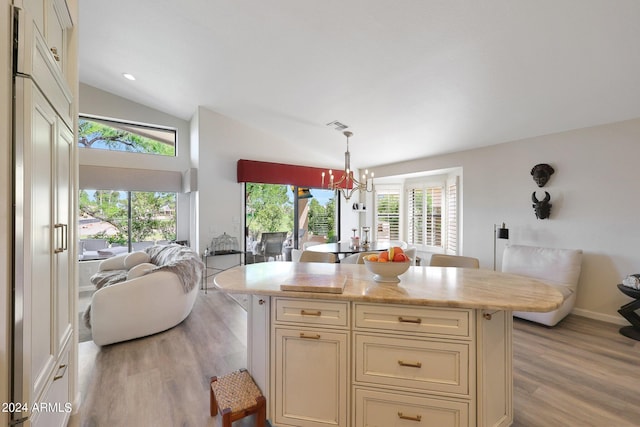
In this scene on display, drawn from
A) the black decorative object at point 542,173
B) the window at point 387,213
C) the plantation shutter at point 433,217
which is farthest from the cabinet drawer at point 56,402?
the window at point 387,213

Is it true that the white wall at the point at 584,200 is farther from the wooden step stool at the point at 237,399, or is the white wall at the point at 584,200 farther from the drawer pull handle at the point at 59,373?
the drawer pull handle at the point at 59,373

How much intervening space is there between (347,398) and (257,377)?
62 cm

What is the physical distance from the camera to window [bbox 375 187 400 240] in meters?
6.34

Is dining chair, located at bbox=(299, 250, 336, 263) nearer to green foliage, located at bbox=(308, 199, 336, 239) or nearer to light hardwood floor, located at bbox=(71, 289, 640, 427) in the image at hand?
light hardwood floor, located at bbox=(71, 289, 640, 427)

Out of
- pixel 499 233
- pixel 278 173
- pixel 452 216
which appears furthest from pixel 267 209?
pixel 499 233

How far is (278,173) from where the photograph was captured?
18.4 ft

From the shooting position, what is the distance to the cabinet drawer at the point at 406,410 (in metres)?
1.43

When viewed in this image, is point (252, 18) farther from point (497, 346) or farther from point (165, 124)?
point (165, 124)

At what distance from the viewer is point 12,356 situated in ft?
3.21

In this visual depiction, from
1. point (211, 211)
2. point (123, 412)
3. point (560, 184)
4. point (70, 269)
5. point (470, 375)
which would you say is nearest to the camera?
point (470, 375)

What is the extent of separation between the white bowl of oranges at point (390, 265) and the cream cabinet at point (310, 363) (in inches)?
13.7

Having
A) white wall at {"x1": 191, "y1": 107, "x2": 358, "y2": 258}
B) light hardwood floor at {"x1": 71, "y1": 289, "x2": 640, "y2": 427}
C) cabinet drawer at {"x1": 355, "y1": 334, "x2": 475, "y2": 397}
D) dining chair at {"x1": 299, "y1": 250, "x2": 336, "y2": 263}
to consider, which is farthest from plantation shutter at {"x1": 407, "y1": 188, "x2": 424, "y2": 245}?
cabinet drawer at {"x1": 355, "y1": 334, "x2": 475, "y2": 397}

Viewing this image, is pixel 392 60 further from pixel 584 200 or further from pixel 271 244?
pixel 271 244

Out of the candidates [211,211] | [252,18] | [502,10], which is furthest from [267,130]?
[502,10]
